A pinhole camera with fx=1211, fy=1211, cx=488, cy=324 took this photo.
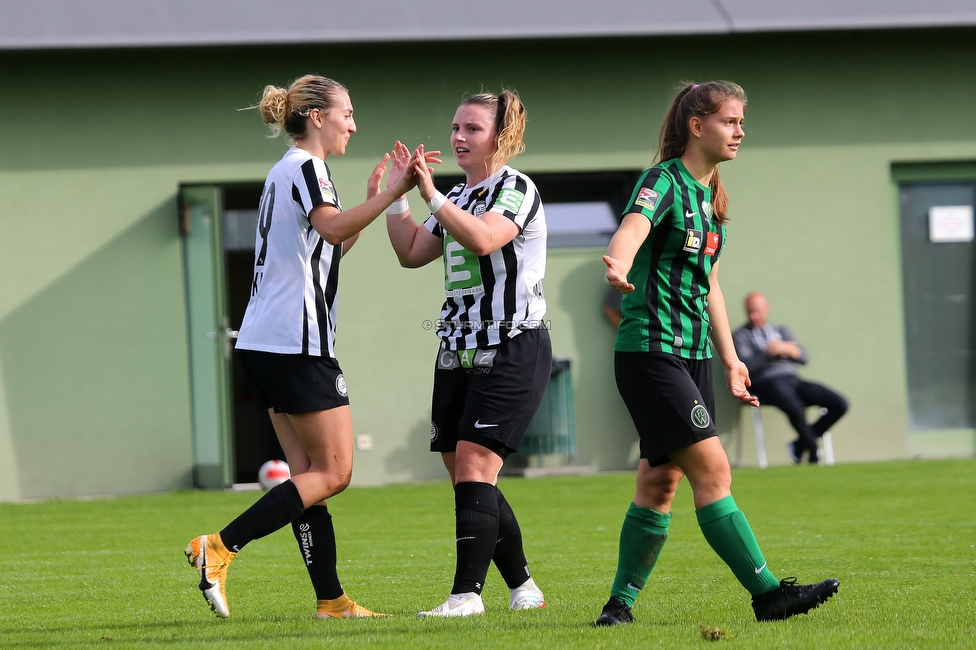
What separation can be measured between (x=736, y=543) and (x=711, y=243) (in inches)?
38.5

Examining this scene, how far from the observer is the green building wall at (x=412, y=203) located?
432 inches

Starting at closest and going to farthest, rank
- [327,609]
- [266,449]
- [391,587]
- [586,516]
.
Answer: [327,609]
[391,587]
[586,516]
[266,449]

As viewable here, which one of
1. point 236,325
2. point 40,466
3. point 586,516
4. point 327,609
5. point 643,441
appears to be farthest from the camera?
point 236,325

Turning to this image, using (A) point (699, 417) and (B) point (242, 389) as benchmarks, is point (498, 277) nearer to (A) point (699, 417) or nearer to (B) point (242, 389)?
(A) point (699, 417)

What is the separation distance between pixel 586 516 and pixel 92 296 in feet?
17.9

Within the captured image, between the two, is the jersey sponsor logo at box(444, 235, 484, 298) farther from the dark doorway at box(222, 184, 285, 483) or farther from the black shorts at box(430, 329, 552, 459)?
the dark doorway at box(222, 184, 285, 483)

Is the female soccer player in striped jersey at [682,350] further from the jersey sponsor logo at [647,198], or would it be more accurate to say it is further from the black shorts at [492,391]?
the black shorts at [492,391]

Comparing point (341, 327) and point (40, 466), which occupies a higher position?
point (341, 327)

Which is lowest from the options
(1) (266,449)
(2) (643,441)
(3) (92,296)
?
(1) (266,449)

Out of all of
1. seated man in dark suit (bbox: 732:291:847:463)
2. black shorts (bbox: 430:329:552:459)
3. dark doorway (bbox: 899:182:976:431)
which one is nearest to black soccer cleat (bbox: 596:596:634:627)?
black shorts (bbox: 430:329:552:459)

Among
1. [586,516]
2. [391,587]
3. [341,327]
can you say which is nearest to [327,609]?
[391,587]

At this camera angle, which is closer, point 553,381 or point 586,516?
point 586,516

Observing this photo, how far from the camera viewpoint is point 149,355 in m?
11.0

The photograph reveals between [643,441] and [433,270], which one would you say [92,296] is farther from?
[643,441]
